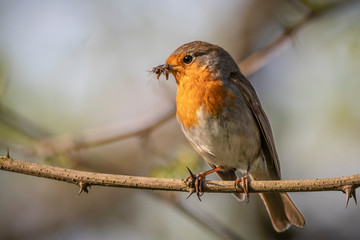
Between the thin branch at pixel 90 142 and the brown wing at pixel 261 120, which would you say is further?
the thin branch at pixel 90 142

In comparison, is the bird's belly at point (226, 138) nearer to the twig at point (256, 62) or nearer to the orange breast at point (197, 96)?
the orange breast at point (197, 96)

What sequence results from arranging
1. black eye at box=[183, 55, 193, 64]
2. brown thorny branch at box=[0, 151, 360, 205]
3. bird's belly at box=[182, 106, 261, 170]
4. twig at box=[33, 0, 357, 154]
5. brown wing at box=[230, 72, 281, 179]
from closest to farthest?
brown thorny branch at box=[0, 151, 360, 205], bird's belly at box=[182, 106, 261, 170], brown wing at box=[230, 72, 281, 179], black eye at box=[183, 55, 193, 64], twig at box=[33, 0, 357, 154]

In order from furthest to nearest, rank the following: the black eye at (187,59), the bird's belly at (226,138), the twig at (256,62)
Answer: the twig at (256,62)
the black eye at (187,59)
the bird's belly at (226,138)

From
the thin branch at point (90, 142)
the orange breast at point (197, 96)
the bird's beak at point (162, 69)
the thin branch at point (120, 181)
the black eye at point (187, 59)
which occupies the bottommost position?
the thin branch at point (120, 181)

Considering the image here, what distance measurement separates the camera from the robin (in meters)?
4.50

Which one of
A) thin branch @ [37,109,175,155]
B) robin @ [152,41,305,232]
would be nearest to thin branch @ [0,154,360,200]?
robin @ [152,41,305,232]

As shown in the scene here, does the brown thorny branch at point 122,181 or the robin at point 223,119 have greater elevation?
the robin at point 223,119

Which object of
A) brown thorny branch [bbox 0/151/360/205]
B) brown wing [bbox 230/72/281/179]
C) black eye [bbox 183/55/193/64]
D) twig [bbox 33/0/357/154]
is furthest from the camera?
twig [bbox 33/0/357/154]

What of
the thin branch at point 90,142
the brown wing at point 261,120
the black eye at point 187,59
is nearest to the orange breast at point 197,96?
the black eye at point 187,59

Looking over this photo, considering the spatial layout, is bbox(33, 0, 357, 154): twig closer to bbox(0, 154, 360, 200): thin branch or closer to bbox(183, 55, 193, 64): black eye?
bbox(183, 55, 193, 64): black eye

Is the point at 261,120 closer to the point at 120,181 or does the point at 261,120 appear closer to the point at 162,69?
the point at 162,69

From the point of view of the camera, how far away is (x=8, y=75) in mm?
A: 4367

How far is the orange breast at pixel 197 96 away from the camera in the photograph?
14.7 ft

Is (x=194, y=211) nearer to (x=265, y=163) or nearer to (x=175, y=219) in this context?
(x=265, y=163)
